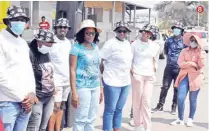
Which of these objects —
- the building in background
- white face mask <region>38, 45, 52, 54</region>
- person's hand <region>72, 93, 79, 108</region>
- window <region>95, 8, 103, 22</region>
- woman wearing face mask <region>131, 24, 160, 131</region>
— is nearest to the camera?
white face mask <region>38, 45, 52, 54</region>

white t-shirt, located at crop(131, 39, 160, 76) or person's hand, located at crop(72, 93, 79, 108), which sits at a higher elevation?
white t-shirt, located at crop(131, 39, 160, 76)

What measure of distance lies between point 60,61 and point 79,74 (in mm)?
582

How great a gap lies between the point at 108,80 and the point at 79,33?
1034 mm

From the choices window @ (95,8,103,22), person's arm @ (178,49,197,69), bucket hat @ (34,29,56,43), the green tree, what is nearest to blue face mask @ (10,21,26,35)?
bucket hat @ (34,29,56,43)

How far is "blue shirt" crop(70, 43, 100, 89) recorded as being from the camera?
5.13 m

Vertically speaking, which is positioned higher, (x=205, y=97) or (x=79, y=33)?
(x=79, y=33)

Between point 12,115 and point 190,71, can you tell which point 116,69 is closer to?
point 190,71

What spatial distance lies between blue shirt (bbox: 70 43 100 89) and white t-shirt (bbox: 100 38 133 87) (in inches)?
29.8

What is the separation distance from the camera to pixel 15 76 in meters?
4.05

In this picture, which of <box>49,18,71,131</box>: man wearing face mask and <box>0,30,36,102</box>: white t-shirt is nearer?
<box>0,30,36,102</box>: white t-shirt

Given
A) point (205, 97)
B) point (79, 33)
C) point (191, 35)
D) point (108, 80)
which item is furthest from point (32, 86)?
point (205, 97)

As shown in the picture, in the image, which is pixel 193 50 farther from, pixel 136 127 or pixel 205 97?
pixel 205 97

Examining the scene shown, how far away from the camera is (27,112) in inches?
168

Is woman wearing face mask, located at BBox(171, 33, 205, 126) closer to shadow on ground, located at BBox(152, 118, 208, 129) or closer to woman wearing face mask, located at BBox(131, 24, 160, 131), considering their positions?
shadow on ground, located at BBox(152, 118, 208, 129)
